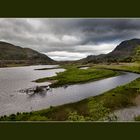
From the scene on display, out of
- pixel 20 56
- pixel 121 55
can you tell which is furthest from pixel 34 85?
pixel 121 55

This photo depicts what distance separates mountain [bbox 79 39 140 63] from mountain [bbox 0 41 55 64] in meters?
1.90

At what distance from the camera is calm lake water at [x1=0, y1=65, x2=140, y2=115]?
44.7 feet

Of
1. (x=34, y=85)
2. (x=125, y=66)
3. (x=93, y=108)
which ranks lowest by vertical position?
(x=93, y=108)

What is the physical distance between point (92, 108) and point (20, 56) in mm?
4124

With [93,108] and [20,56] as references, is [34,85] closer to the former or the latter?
[20,56]

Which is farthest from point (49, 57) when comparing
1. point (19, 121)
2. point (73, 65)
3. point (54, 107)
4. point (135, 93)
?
point (135, 93)

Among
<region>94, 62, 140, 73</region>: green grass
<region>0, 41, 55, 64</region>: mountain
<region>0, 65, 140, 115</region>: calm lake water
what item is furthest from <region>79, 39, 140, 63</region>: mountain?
<region>0, 41, 55, 64</region>: mountain

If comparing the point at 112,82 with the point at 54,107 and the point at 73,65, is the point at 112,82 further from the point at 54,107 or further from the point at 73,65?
the point at 54,107

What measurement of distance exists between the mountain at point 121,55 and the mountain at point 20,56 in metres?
1.90

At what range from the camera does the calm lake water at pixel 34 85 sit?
1362cm

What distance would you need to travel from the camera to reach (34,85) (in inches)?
549

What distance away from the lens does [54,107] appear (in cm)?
1363

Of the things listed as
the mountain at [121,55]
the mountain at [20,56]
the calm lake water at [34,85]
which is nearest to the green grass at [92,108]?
the calm lake water at [34,85]

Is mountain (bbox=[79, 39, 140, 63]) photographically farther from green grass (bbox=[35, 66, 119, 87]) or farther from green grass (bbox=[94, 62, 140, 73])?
green grass (bbox=[35, 66, 119, 87])
